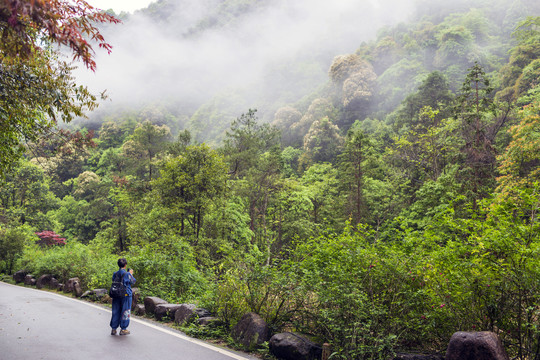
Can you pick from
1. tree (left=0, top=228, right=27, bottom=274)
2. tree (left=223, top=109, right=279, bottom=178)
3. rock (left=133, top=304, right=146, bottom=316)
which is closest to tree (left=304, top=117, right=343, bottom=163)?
tree (left=223, top=109, right=279, bottom=178)

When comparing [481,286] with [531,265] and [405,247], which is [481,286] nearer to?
[531,265]

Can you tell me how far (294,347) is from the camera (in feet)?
17.1

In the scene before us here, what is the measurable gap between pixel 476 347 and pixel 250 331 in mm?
3644

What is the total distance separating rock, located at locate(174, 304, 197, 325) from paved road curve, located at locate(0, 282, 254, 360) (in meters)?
0.40

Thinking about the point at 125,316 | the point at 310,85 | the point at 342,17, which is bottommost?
the point at 125,316

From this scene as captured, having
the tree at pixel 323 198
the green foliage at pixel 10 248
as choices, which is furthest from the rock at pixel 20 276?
the tree at pixel 323 198

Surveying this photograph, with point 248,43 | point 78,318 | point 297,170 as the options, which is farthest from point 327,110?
point 248,43

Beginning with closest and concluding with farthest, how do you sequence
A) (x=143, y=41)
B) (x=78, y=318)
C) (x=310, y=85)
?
(x=78, y=318)
(x=310, y=85)
(x=143, y=41)

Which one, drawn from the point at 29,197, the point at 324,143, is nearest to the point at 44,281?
the point at 29,197

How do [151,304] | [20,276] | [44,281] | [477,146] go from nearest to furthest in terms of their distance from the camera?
[151,304] → [44,281] → [20,276] → [477,146]

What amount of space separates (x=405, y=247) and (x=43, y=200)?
1560 inches

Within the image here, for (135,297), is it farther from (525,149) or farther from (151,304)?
(525,149)

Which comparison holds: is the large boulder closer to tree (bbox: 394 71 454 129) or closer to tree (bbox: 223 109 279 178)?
tree (bbox: 223 109 279 178)

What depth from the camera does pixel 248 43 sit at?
571 ft
